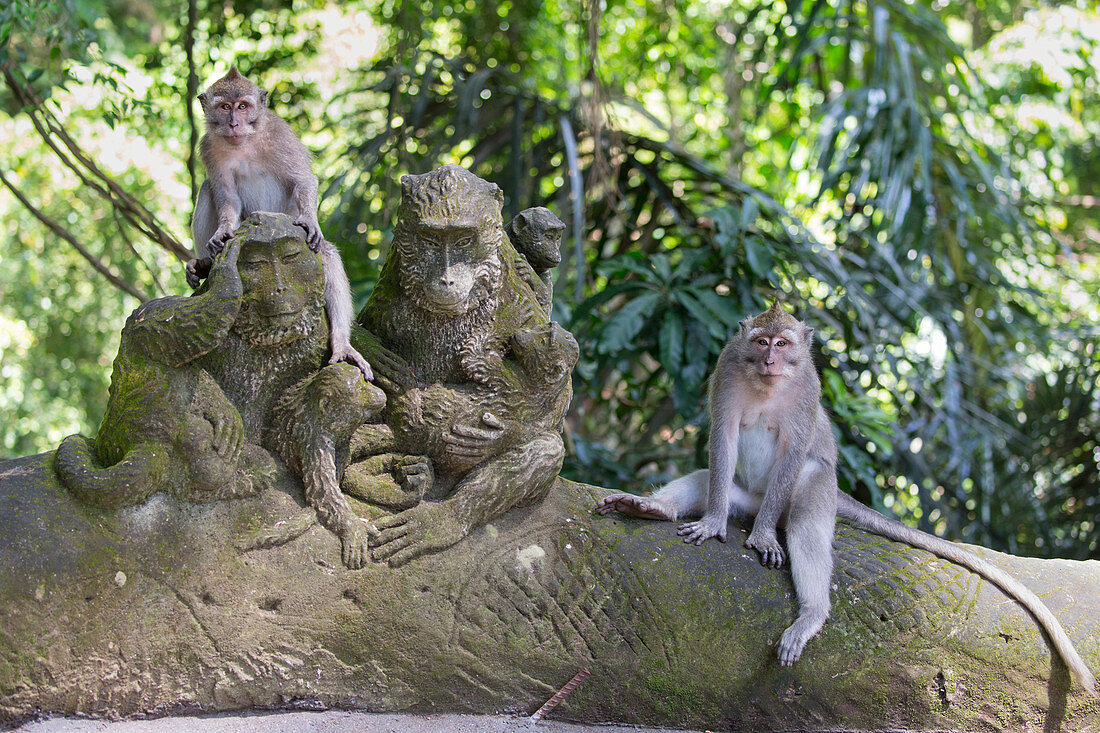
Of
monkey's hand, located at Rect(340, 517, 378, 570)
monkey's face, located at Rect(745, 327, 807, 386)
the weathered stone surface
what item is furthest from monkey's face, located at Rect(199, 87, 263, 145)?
monkey's face, located at Rect(745, 327, 807, 386)

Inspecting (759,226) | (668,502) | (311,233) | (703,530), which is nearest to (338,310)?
(311,233)

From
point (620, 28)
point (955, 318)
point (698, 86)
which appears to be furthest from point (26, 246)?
point (955, 318)

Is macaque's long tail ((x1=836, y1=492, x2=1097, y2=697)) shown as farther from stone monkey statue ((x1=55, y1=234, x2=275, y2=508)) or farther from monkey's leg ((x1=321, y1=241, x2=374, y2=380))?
stone monkey statue ((x1=55, y1=234, x2=275, y2=508))

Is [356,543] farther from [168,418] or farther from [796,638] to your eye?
[796,638]

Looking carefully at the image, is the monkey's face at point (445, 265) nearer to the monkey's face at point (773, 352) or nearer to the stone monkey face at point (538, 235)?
the stone monkey face at point (538, 235)

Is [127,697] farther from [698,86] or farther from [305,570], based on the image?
[698,86]

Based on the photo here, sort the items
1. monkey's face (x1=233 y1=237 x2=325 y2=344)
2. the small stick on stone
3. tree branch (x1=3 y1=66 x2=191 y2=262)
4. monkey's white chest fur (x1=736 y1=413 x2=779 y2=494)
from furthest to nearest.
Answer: tree branch (x1=3 y1=66 x2=191 y2=262)
monkey's white chest fur (x1=736 y1=413 x2=779 y2=494)
the small stick on stone
monkey's face (x1=233 y1=237 x2=325 y2=344)

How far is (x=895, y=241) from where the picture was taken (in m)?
6.12

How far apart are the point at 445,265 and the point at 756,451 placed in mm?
1589

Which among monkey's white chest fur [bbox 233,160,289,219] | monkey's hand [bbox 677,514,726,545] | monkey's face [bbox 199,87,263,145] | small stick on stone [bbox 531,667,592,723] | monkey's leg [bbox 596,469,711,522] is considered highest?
monkey's face [bbox 199,87,263,145]

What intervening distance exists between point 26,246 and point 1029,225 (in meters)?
9.77

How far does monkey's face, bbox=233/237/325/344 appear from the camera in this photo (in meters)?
2.79

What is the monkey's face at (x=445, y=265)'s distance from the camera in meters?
2.92

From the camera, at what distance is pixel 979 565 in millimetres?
3285
